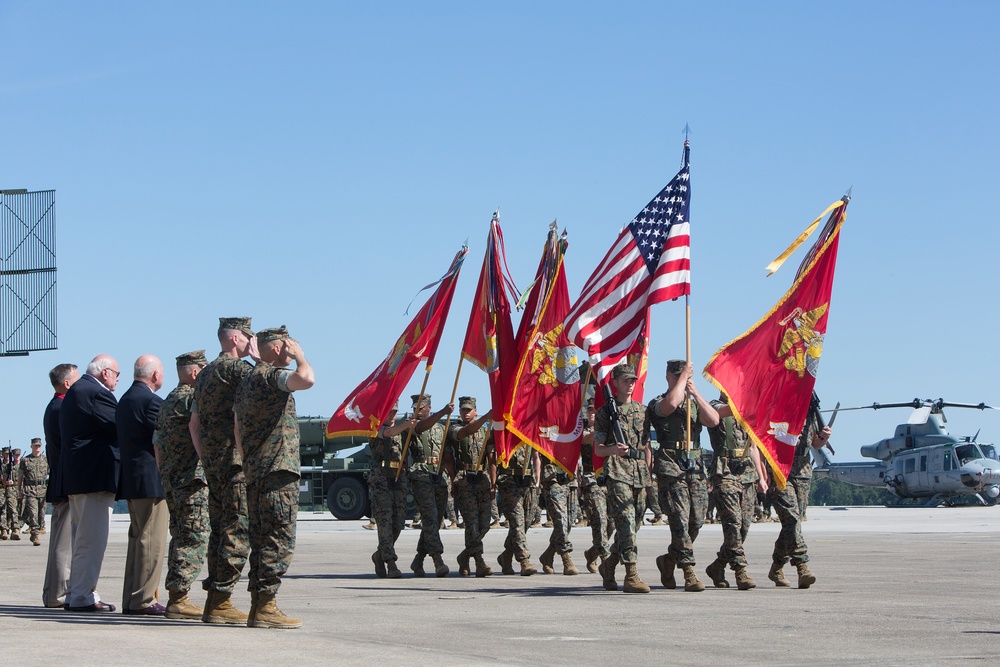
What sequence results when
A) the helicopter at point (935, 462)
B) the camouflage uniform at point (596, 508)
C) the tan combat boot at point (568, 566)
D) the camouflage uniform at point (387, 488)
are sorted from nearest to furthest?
the camouflage uniform at point (596, 508) → the camouflage uniform at point (387, 488) → the tan combat boot at point (568, 566) → the helicopter at point (935, 462)

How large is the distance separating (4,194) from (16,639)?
21.8 metres

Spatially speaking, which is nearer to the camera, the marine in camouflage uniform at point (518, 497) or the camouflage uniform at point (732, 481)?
the camouflage uniform at point (732, 481)

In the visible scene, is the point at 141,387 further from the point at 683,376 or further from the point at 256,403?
the point at 683,376

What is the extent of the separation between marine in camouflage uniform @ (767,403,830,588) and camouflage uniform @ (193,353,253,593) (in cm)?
543

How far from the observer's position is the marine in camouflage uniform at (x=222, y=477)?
9070 mm

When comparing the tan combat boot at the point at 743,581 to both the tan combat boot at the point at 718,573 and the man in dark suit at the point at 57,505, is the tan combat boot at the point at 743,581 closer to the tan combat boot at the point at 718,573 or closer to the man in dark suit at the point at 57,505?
the tan combat boot at the point at 718,573

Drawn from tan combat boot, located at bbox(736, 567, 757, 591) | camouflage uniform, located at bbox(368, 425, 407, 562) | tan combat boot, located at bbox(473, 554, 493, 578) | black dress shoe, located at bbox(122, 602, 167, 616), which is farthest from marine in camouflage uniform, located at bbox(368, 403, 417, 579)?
black dress shoe, located at bbox(122, 602, 167, 616)


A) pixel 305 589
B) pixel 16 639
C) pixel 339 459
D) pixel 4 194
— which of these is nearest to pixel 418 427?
pixel 305 589

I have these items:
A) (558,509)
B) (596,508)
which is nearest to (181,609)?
(596,508)

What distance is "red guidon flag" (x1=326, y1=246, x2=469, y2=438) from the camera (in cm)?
1566

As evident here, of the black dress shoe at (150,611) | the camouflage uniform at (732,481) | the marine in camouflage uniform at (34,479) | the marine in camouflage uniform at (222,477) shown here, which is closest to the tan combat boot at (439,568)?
the camouflage uniform at (732,481)

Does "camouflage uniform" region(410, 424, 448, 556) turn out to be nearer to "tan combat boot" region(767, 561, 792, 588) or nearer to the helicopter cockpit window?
"tan combat boot" region(767, 561, 792, 588)

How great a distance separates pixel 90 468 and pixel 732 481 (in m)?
5.74

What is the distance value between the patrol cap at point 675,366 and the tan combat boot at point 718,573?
196 centimetres
